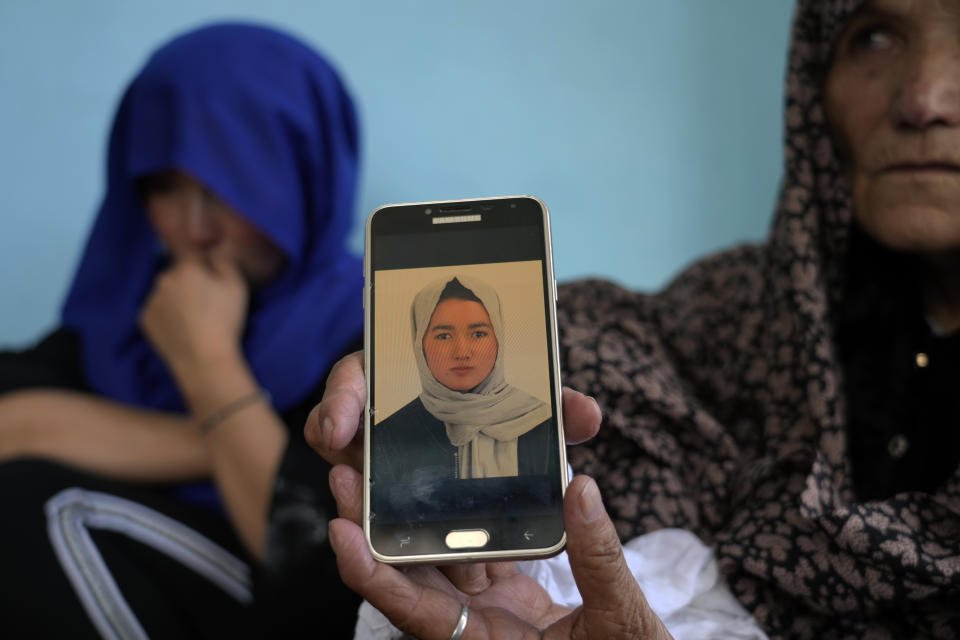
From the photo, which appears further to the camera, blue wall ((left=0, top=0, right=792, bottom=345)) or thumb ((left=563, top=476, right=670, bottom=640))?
blue wall ((left=0, top=0, right=792, bottom=345))

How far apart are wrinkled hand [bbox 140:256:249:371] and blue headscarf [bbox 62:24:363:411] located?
0.18 ft

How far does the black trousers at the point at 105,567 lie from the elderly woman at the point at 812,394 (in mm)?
378

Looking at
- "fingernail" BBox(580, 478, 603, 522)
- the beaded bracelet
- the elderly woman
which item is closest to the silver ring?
the elderly woman

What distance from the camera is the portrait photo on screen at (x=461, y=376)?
0.44m

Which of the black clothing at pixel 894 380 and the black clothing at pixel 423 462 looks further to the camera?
the black clothing at pixel 894 380

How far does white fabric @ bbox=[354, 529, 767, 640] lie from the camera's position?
51cm

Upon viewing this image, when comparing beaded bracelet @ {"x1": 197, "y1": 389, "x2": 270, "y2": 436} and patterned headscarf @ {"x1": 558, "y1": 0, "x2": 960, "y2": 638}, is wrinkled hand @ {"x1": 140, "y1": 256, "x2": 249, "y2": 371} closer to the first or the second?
beaded bracelet @ {"x1": 197, "y1": 389, "x2": 270, "y2": 436}

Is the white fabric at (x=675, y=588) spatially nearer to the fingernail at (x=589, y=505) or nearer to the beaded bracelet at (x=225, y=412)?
the fingernail at (x=589, y=505)

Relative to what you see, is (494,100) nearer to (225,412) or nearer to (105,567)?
(225,412)

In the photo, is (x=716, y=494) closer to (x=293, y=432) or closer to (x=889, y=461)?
(x=889, y=461)

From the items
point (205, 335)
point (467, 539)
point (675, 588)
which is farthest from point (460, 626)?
point (205, 335)

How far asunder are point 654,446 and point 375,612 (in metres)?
0.29

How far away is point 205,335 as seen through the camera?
38.8 inches

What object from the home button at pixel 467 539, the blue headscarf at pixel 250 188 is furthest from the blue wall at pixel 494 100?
the home button at pixel 467 539
